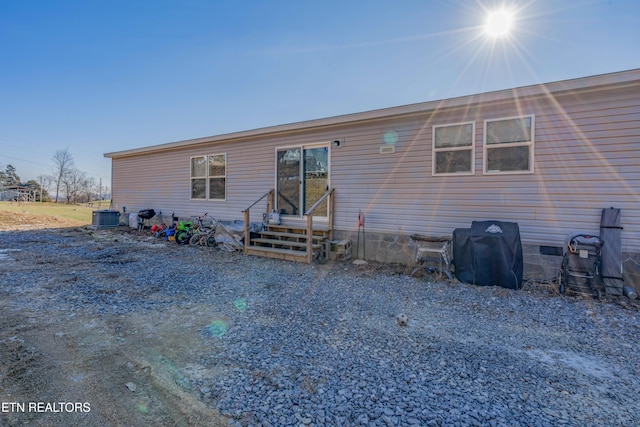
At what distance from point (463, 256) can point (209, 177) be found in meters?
7.25

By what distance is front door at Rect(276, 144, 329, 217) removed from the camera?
23.1ft

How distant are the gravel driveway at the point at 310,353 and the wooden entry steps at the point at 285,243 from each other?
1.48m

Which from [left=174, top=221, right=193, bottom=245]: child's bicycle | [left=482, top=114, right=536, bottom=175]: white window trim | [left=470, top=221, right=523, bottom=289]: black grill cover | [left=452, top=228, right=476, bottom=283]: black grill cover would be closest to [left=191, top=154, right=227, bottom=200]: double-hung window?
[left=174, top=221, right=193, bottom=245]: child's bicycle

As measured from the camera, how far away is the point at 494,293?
4.31m

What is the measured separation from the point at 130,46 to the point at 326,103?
21.4 feet

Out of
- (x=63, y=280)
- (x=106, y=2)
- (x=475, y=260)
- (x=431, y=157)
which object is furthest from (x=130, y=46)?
(x=475, y=260)

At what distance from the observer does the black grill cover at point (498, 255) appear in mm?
4539

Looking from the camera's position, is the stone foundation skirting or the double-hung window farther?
the double-hung window

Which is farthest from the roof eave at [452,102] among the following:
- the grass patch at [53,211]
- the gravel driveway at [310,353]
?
the grass patch at [53,211]

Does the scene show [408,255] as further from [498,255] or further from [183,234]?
[183,234]

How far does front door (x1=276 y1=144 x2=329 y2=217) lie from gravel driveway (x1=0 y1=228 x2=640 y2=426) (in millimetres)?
2801

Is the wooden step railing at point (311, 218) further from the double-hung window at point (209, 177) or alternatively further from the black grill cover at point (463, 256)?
the double-hung window at point (209, 177)

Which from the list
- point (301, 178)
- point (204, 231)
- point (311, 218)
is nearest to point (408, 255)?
point (311, 218)

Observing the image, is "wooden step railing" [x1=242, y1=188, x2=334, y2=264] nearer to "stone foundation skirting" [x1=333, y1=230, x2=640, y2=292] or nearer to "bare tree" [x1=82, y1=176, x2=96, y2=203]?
"stone foundation skirting" [x1=333, y1=230, x2=640, y2=292]
